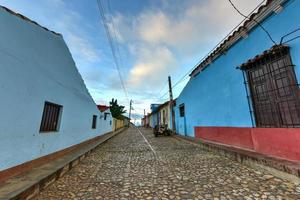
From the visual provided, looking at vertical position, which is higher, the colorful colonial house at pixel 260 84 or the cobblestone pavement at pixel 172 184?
the colorful colonial house at pixel 260 84

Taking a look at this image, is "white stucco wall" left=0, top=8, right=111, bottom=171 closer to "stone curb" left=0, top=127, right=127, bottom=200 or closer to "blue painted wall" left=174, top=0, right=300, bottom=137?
"stone curb" left=0, top=127, right=127, bottom=200

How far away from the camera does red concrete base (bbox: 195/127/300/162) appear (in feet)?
12.4

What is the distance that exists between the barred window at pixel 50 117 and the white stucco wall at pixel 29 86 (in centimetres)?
18

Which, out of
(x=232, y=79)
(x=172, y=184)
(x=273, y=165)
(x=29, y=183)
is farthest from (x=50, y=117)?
(x=232, y=79)

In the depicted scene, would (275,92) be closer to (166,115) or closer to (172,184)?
(172,184)

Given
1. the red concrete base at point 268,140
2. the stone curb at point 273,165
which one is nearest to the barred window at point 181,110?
the red concrete base at point 268,140

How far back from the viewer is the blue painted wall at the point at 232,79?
421cm

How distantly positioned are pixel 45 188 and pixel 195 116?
9.03m

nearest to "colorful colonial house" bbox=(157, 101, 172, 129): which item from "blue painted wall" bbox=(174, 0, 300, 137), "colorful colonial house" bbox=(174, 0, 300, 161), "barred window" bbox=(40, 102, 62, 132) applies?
"blue painted wall" bbox=(174, 0, 300, 137)

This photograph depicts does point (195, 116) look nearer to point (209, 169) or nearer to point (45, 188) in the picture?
point (209, 169)

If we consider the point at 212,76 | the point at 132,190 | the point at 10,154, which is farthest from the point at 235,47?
the point at 10,154

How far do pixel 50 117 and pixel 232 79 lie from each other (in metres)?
6.94

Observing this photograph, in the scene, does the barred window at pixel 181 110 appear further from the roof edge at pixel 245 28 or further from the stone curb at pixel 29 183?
the stone curb at pixel 29 183

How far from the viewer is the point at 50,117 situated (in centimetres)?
555
